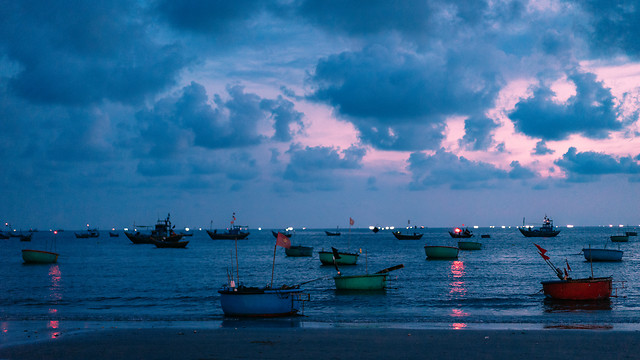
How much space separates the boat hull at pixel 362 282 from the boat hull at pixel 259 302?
11866 millimetres

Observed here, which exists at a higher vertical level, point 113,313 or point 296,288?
point 296,288

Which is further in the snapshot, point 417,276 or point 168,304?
point 417,276

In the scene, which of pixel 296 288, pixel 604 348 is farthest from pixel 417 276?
pixel 604 348

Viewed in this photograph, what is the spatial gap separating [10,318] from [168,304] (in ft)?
31.4

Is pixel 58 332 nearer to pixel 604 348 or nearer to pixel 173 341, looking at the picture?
→ pixel 173 341

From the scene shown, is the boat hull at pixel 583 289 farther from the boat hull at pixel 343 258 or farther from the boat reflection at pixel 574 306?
the boat hull at pixel 343 258

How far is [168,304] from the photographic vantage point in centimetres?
3297

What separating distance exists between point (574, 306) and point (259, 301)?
17449 mm

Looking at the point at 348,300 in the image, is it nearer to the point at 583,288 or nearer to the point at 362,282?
the point at 362,282

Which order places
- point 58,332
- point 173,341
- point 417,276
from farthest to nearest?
point 417,276 < point 58,332 < point 173,341

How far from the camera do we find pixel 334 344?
1662 centimetres

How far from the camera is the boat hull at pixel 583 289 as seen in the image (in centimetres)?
2958

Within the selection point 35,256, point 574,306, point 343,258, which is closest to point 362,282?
point 574,306

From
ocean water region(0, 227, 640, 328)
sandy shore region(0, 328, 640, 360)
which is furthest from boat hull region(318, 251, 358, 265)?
sandy shore region(0, 328, 640, 360)
